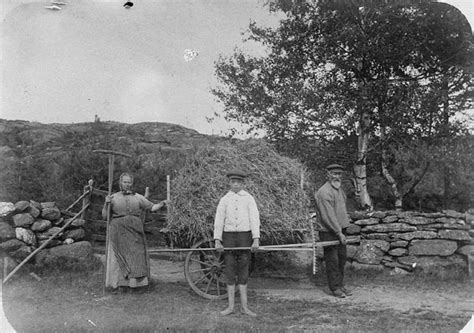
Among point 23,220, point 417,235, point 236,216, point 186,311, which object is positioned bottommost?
point 186,311

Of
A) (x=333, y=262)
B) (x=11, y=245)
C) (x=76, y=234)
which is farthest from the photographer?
(x=76, y=234)

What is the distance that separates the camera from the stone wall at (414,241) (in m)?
7.23

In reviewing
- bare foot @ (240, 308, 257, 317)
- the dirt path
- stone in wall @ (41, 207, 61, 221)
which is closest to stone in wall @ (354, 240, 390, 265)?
the dirt path

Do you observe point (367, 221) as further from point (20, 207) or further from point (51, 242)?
point (20, 207)

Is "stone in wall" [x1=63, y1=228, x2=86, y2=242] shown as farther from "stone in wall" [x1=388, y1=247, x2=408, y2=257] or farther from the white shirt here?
"stone in wall" [x1=388, y1=247, x2=408, y2=257]

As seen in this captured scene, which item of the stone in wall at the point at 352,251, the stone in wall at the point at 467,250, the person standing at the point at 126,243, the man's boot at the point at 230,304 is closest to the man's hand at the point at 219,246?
the man's boot at the point at 230,304

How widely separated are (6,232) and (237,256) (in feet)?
14.4

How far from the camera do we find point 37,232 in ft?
24.9

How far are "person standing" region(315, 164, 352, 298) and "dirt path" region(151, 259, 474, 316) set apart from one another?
26 cm

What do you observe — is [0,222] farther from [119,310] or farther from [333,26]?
[333,26]

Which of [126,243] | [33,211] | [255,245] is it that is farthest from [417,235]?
[33,211]

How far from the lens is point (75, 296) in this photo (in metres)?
6.08

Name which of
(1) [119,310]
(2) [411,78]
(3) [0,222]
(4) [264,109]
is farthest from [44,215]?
(2) [411,78]

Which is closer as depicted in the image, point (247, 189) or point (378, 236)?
point (247, 189)
